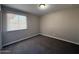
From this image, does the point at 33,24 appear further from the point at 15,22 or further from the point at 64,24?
the point at 64,24

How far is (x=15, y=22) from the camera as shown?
4.15 meters

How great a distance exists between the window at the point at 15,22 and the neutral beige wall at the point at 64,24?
2025 millimetres

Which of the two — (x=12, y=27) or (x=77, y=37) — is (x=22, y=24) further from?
(x=77, y=37)

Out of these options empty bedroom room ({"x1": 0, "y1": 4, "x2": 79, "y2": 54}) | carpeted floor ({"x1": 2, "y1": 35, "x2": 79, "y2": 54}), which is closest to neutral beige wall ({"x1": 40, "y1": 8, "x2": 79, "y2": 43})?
empty bedroom room ({"x1": 0, "y1": 4, "x2": 79, "y2": 54})

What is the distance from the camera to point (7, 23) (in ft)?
11.6

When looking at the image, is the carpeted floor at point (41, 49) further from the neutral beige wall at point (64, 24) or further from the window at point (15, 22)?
the window at point (15, 22)

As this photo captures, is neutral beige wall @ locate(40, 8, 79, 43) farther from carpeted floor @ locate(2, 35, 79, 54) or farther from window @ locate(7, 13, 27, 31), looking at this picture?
window @ locate(7, 13, 27, 31)

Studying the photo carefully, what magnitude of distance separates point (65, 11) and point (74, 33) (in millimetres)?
1438

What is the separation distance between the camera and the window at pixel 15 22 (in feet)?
12.1

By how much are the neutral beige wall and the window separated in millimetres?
2025

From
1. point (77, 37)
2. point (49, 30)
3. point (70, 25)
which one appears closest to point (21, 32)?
point (49, 30)

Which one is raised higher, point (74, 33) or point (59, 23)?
point (59, 23)

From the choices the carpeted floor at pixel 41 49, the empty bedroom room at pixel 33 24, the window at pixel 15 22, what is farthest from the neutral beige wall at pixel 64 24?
the window at pixel 15 22

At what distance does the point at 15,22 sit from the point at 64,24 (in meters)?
3.09
